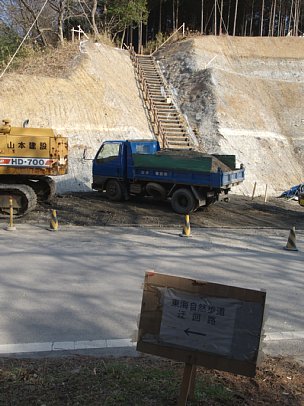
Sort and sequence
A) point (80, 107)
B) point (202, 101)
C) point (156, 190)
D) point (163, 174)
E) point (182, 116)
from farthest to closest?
point (202, 101)
point (182, 116)
point (80, 107)
point (156, 190)
point (163, 174)

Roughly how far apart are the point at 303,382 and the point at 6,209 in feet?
40.3

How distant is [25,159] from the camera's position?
47.4 feet

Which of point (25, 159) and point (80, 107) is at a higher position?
point (80, 107)

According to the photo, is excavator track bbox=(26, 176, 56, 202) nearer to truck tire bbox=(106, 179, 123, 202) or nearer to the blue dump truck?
the blue dump truck

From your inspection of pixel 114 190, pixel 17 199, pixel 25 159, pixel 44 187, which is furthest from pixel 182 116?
pixel 17 199

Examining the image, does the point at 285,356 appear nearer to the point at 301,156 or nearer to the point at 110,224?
the point at 110,224

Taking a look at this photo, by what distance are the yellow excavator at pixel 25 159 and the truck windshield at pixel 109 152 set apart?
9.57ft

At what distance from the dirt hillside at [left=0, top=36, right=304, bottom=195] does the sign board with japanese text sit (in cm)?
1682

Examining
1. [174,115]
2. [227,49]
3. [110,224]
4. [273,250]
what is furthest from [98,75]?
[273,250]

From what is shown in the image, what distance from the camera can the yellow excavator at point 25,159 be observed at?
47.3 ft

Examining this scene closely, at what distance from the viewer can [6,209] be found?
1491 centimetres

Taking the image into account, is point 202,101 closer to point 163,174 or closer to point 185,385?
point 163,174

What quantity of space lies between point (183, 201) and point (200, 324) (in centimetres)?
1221

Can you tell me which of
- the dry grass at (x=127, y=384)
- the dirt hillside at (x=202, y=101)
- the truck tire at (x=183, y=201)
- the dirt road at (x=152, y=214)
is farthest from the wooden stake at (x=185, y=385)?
the dirt hillside at (x=202, y=101)
